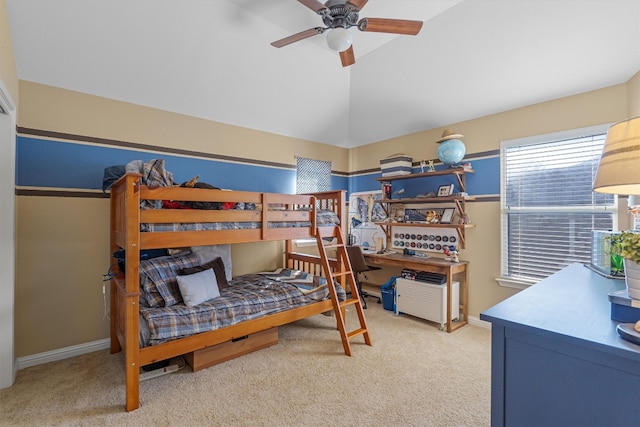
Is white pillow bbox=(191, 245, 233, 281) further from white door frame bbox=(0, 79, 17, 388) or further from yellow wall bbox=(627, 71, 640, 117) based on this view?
yellow wall bbox=(627, 71, 640, 117)

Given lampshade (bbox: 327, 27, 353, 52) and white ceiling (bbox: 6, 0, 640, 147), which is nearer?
lampshade (bbox: 327, 27, 353, 52)

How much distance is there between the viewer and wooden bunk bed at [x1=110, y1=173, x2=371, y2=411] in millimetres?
2020

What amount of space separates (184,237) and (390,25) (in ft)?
7.14

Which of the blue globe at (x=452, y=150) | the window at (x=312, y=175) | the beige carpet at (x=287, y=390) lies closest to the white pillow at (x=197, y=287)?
the beige carpet at (x=287, y=390)

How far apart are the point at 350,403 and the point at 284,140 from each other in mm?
3335

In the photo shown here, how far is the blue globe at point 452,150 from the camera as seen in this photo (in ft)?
11.3

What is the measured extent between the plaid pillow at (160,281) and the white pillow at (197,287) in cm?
13

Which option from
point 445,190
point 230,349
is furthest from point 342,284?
point 445,190

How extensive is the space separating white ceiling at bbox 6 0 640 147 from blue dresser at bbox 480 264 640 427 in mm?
2309

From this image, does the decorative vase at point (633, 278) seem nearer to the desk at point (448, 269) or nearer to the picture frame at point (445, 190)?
the desk at point (448, 269)

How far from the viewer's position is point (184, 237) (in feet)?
7.34

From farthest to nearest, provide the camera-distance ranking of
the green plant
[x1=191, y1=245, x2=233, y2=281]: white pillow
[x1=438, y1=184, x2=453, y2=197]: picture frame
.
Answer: [x1=438, y1=184, x2=453, y2=197]: picture frame, [x1=191, y1=245, x2=233, y2=281]: white pillow, the green plant

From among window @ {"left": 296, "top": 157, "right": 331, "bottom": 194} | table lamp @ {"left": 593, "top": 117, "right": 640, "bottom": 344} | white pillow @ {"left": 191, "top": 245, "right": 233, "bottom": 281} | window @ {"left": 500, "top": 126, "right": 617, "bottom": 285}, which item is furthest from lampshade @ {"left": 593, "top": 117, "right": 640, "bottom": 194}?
window @ {"left": 296, "top": 157, "right": 331, "bottom": 194}

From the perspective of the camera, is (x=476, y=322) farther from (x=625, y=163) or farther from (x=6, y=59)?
(x=6, y=59)
